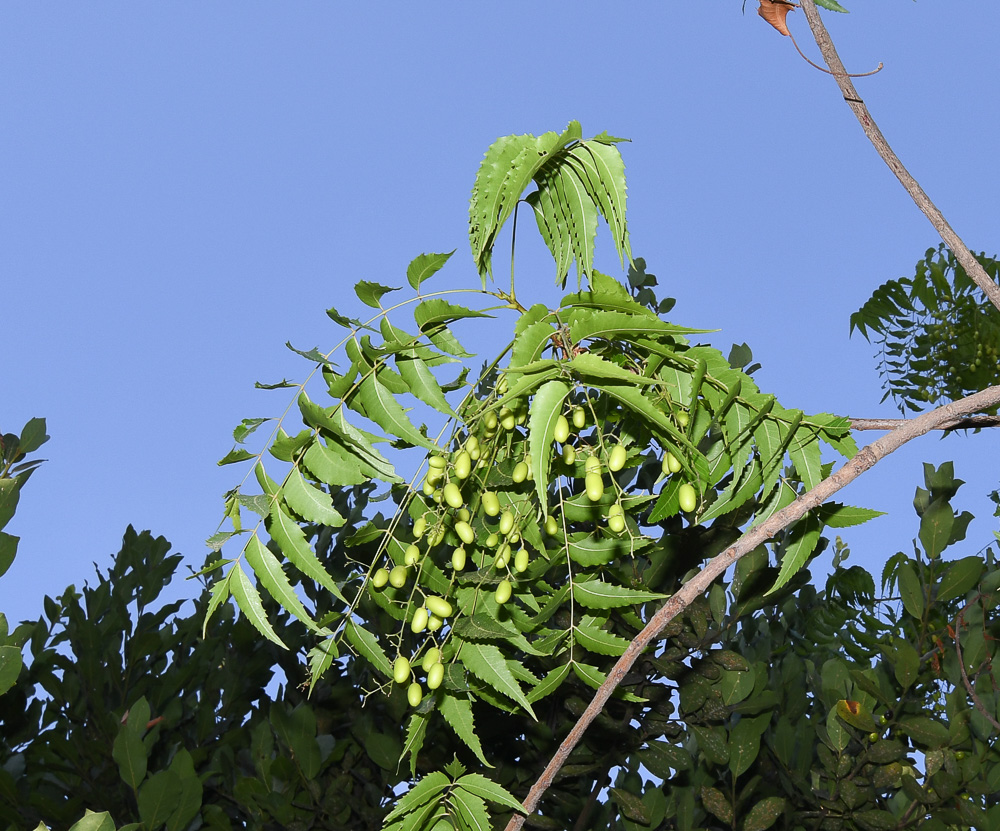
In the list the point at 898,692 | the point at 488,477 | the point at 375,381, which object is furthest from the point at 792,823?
the point at 375,381

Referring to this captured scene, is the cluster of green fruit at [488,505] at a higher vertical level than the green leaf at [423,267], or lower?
lower

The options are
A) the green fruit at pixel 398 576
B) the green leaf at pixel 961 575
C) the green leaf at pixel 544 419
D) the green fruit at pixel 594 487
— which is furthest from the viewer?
the green leaf at pixel 961 575

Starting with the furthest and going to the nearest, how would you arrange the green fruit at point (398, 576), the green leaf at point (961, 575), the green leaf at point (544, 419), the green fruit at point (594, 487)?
the green leaf at point (961, 575)
the green fruit at point (398, 576)
the green fruit at point (594, 487)
the green leaf at point (544, 419)

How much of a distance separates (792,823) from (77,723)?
1872mm

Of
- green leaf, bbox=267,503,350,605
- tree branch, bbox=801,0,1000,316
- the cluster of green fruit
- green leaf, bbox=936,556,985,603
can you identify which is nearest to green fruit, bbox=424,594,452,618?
the cluster of green fruit

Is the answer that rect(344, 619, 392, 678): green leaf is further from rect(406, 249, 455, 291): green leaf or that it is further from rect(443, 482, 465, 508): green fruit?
rect(406, 249, 455, 291): green leaf

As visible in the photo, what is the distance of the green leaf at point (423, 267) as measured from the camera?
1.01 metres

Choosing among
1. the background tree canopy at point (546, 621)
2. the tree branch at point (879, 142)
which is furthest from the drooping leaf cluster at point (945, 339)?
the tree branch at point (879, 142)

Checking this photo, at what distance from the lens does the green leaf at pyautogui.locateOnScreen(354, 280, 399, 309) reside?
1.00 m

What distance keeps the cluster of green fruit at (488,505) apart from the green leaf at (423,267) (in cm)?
18

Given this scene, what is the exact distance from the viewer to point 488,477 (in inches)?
43.4

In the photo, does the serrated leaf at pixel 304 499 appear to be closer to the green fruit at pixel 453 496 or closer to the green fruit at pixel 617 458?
the green fruit at pixel 453 496

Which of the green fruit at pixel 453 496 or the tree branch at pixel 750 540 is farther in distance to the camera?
the green fruit at pixel 453 496

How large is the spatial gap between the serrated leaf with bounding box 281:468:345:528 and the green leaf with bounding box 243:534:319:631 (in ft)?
0.19
